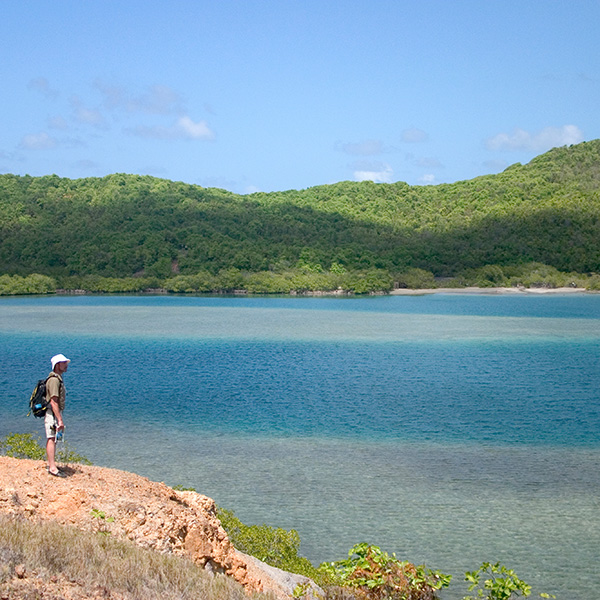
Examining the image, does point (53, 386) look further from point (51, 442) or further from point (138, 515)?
point (138, 515)

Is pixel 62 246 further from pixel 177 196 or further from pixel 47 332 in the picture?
pixel 47 332

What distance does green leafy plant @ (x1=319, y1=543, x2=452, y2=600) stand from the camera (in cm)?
800

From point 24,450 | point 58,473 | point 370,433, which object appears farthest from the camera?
point 370,433

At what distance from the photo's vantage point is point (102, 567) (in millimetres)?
5809

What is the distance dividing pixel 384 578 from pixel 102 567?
347cm

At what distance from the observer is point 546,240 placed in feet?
417

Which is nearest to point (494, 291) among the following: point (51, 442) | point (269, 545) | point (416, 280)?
point (416, 280)

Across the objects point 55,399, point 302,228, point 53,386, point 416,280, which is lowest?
Result: point 55,399

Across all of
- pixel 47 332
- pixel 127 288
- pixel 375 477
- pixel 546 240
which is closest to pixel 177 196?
pixel 127 288

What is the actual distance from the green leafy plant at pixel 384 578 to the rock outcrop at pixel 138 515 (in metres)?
0.46

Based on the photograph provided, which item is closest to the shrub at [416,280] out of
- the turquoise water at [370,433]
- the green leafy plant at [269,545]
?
the turquoise water at [370,433]

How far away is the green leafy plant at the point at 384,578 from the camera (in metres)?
8.00

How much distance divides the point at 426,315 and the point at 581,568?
58.8m

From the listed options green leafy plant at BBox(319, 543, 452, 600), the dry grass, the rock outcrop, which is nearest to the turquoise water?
green leafy plant at BBox(319, 543, 452, 600)
